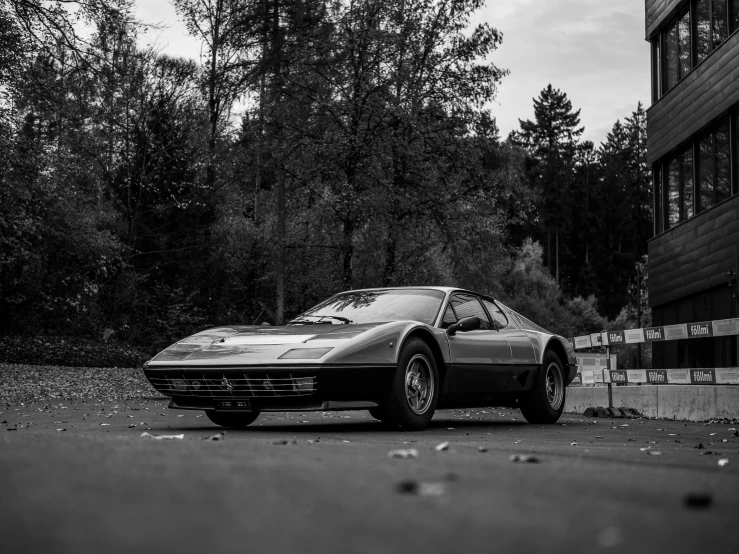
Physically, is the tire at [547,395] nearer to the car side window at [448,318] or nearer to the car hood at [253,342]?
the car side window at [448,318]

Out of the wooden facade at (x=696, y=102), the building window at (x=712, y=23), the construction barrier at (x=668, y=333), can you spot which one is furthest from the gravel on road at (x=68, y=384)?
the building window at (x=712, y=23)

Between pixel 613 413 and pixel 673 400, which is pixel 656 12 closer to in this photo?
pixel 673 400

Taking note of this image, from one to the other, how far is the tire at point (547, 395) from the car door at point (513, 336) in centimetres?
32

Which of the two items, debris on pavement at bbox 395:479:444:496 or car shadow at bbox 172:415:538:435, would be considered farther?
car shadow at bbox 172:415:538:435

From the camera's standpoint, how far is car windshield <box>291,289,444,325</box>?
998 cm

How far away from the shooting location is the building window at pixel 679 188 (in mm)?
23344

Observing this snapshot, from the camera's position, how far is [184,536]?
7.59 ft

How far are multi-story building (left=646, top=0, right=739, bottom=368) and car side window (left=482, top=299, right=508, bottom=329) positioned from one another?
27.9ft

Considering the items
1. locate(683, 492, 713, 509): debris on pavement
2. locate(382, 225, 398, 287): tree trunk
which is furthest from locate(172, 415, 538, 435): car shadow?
locate(382, 225, 398, 287): tree trunk

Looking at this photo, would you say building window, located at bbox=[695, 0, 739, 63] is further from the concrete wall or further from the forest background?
the concrete wall

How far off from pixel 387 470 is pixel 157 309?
33.5 m

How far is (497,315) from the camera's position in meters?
11.2

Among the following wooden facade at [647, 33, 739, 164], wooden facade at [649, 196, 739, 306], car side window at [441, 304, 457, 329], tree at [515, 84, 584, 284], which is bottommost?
car side window at [441, 304, 457, 329]

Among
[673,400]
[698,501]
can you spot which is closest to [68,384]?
[673,400]
